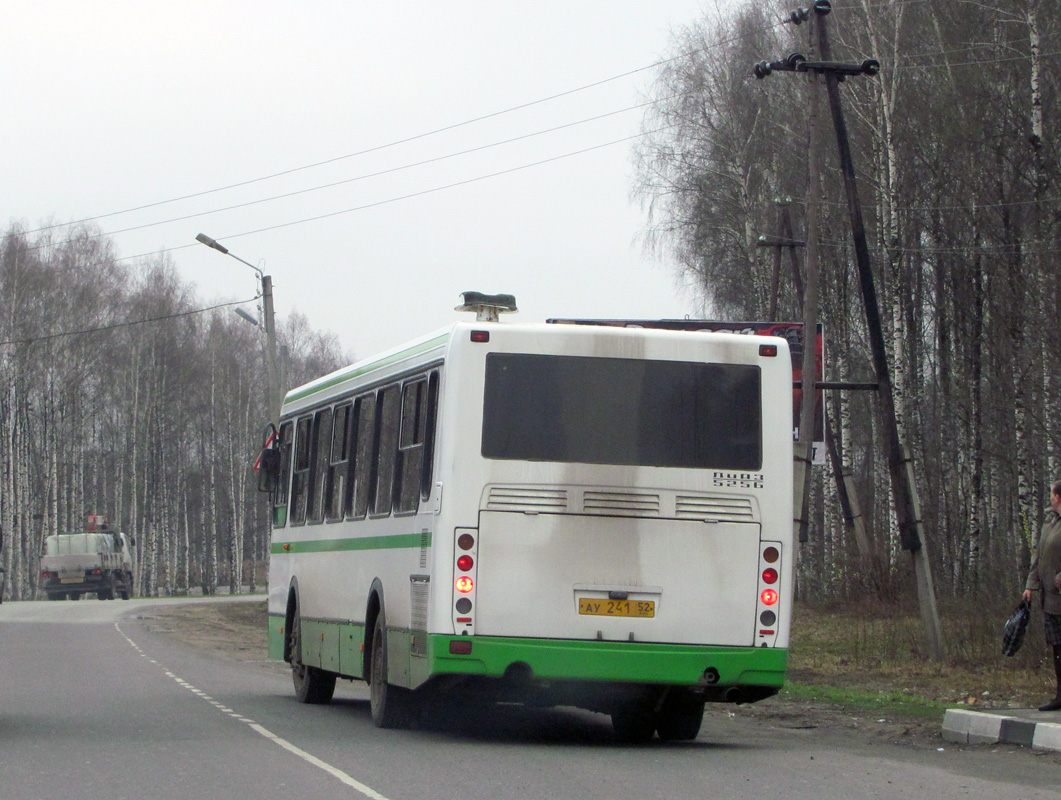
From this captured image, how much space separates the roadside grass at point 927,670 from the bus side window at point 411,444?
530cm

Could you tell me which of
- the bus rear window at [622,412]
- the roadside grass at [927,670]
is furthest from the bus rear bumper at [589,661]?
the roadside grass at [927,670]

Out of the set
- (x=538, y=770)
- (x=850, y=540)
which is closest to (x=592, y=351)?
(x=538, y=770)

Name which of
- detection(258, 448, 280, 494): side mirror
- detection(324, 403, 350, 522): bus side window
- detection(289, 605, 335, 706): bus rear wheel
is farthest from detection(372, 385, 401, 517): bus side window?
detection(258, 448, 280, 494): side mirror

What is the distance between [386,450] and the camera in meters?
12.9

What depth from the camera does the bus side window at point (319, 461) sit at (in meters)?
15.0

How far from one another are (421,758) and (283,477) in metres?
6.89

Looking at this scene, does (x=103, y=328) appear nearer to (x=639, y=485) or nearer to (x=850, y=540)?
(x=850, y=540)

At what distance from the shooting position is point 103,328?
6550 centimetres

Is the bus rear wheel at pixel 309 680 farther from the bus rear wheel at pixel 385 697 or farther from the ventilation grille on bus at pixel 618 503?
the ventilation grille on bus at pixel 618 503

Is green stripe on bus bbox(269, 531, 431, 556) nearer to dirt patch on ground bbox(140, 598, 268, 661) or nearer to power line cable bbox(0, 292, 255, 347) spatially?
dirt patch on ground bbox(140, 598, 268, 661)

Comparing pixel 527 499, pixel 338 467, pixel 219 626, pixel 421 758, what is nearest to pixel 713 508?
pixel 527 499

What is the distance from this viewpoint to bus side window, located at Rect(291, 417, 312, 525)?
15789 mm

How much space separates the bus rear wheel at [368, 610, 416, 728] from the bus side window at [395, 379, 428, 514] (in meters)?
1.05

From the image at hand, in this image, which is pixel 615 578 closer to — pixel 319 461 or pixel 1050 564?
pixel 1050 564
